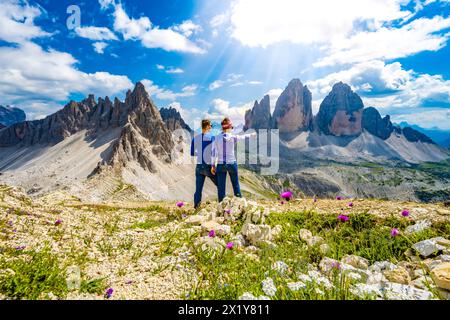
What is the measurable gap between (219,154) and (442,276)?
8.58 meters

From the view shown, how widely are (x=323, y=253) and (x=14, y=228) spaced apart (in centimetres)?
874

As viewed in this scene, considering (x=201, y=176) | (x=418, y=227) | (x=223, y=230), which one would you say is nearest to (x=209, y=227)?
(x=223, y=230)

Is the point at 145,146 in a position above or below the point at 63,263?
above

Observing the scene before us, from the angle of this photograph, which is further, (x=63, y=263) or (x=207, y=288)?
(x=63, y=263)

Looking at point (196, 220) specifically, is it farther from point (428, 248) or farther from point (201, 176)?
point (428, 248)

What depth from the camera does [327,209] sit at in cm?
986

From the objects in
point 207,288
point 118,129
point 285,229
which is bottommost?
point 207,288

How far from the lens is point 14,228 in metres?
8.05

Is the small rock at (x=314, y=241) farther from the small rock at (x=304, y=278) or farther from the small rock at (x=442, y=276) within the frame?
the small rock at (x=442, y=276)

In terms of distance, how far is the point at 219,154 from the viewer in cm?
1170

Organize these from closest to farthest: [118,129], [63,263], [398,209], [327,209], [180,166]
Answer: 1. [63,263]
2. [398,209]
3. [327,209]
4. [180,166]
5. [118,129]
